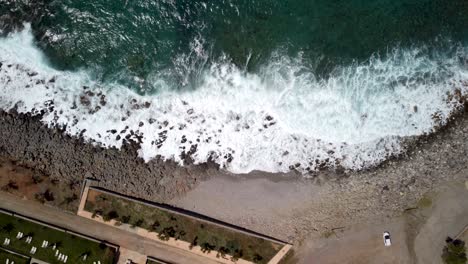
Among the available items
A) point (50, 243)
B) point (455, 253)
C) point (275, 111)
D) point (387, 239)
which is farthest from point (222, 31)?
point (455, 253)

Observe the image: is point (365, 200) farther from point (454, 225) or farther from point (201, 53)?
point (201, 53)

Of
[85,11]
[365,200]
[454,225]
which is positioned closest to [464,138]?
[454,225]

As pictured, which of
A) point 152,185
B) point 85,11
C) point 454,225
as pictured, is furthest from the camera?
A: point 85,11

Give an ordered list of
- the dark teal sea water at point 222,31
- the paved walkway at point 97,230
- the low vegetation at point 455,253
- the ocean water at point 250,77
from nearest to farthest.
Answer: the low vegetation at point 455,253 < the paved walkway at point 97,230 < the ocean water at point 250,77 < the dark teal sea water at point 222,31

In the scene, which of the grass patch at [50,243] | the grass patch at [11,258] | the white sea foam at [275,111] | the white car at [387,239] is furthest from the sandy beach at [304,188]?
the grass patch at [11,258]

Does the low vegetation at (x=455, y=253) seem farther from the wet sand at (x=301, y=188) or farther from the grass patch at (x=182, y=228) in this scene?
the grass patch at (x=182, y=228)

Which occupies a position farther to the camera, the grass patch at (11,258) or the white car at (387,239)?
the grass patch at (11,258)
